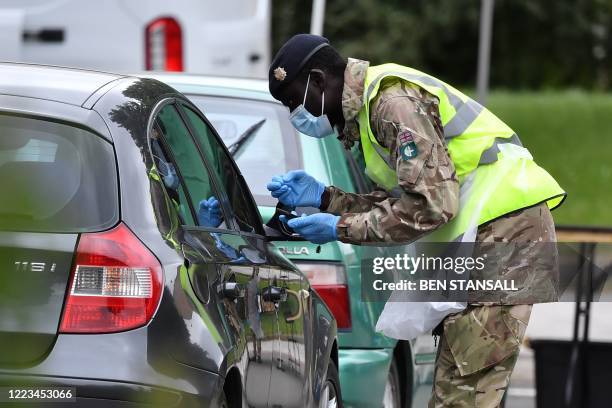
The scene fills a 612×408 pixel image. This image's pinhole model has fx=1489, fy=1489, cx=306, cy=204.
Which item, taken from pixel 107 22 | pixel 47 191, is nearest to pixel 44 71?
pixel 47 191

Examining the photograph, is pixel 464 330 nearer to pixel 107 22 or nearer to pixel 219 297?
pixel 219 297

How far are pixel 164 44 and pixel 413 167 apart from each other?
20.0 ft

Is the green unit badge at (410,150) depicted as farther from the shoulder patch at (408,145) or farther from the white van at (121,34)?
the white van at (121,34)

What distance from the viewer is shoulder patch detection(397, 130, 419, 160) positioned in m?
3.91

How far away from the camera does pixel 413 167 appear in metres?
3.92

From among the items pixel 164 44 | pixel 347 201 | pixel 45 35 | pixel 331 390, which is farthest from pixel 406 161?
pixel 45 35

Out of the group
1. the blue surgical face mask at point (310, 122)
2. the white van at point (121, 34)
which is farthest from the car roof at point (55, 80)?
the white van at point (121, 34)

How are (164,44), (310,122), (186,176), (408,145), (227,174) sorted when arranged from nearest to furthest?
(408,145) → (186,176) → (310,122) → (227,174) → (164,44)

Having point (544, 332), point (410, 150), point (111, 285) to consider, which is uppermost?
point (410, 150)

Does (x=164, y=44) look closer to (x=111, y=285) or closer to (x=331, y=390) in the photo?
(x=331, y=390)

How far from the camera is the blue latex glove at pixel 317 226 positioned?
426cm

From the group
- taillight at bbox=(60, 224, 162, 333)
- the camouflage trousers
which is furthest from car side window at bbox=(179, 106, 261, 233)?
taillight at bbox=(60, 224, 162, 333)

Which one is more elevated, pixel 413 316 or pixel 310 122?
pixel 310 122

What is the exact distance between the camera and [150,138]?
12.1ft
